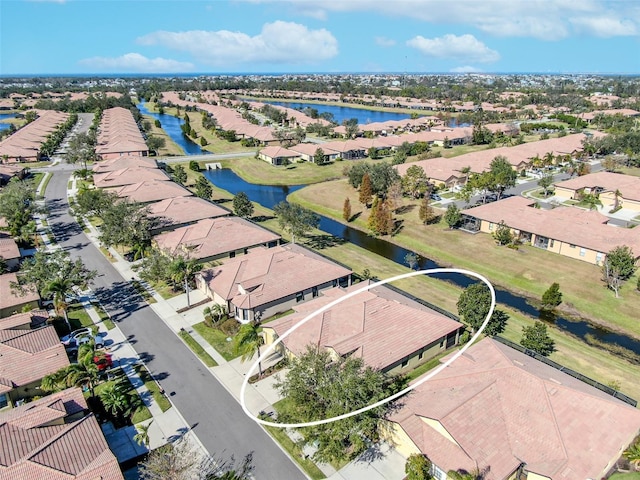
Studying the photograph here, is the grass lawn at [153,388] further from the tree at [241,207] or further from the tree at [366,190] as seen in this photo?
the tree at [366,190]

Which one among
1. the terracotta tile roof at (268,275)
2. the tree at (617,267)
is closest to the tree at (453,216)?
the tree at (617,267)

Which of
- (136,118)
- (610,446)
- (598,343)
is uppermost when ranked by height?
(136,118)

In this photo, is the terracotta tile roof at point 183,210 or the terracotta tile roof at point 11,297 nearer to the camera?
the terracotta tile roof at point 11,297

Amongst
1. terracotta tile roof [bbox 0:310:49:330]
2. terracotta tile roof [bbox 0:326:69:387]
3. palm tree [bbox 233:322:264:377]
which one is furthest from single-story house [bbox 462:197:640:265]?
terracotta tile roof [bbox 0:310:49:330]

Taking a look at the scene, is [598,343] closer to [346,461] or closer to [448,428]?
[448,428]

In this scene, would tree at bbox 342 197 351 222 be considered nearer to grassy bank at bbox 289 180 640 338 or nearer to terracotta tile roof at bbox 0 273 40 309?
grassy bank at bbox 289 180 640 338

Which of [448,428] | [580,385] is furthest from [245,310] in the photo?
[580,385]
